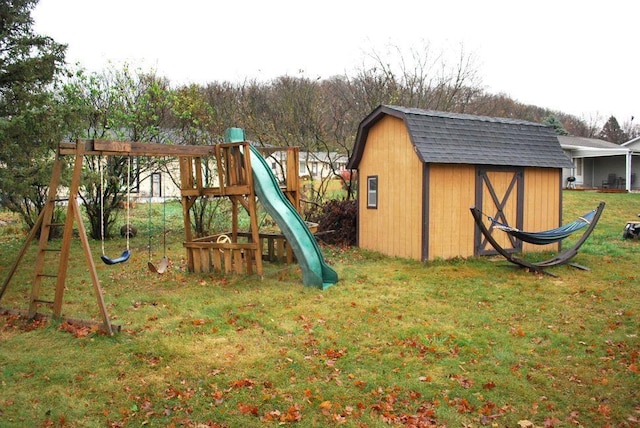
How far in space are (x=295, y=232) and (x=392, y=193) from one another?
3.51 m

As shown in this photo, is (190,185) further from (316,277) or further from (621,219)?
(621,219)

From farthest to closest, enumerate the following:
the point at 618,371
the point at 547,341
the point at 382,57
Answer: the point at 382,57 → the point at 547,341 → the point at 618,371

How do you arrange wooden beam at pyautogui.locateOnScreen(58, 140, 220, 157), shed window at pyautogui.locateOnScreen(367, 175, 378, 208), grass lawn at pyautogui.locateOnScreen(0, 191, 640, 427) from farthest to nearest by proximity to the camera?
shed window at pyautogui.locateOnScreen(367, 175, 378, 208) < wooden beam at pyautogui.locateOnScreen(58, 140, 220, 157) < grass lawn at pyautogui.locateOnScreen(0, 191, 640, 427)

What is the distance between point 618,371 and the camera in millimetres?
5262

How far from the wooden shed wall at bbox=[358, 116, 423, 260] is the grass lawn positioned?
194cm

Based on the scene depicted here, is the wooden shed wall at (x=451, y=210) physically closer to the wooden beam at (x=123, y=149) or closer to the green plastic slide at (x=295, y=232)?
the green plastic slide at (x=295, y=232)

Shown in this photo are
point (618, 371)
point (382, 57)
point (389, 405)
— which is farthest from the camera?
point (382, 57)

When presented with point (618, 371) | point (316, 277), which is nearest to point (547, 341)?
point (618, 371)

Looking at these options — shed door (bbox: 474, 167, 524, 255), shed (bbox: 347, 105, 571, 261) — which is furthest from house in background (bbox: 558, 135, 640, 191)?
shed door (bbox: 474, 167, 524, 255)

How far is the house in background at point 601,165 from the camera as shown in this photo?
102 feet

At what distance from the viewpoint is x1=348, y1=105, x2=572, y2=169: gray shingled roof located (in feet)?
35.9

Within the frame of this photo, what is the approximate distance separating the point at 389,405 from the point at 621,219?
1863 centimetres

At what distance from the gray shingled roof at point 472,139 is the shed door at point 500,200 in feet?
1.02

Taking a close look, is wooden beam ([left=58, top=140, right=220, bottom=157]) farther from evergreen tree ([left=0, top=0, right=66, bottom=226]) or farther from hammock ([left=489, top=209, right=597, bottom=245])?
hammock ([left=489, top=209, right=597, bottom=245])
